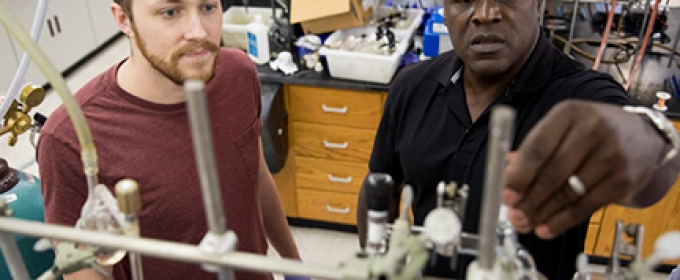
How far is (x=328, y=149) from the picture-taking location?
260cm

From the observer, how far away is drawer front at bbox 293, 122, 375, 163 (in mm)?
2520

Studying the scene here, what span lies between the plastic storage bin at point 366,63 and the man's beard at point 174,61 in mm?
1159

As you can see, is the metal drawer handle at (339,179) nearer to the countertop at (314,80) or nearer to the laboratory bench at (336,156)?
the laboratory bench at (336,156)

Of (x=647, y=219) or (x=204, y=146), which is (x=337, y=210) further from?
(x=204, y=146)

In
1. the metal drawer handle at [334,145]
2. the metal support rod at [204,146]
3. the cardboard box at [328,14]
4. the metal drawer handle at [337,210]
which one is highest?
the metal support rod at [204,146]

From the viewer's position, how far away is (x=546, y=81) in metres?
1.20

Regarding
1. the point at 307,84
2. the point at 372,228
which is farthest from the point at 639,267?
the point at 307,84

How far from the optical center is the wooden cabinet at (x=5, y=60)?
3.67m

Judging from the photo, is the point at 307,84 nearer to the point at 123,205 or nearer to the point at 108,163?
the point at 108,163

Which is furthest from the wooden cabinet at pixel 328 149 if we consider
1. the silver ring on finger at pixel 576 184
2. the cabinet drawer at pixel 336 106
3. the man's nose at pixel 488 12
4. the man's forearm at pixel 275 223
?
the silver ring on finger at pixel 576 184

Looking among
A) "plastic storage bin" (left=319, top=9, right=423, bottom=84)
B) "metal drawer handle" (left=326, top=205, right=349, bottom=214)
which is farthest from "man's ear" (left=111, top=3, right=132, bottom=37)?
"metal drawer handle" (left=326, top=205, right=349, bottom=214)

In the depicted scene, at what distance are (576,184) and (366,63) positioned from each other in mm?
1713

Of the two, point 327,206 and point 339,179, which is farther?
point 327,206

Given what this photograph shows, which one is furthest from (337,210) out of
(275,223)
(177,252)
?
(177,252)
